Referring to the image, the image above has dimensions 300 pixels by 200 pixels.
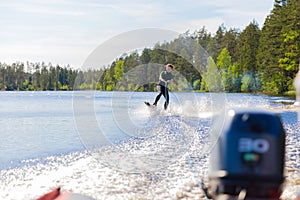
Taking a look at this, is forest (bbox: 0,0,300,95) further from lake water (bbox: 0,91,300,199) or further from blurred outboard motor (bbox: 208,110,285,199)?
blurred outboard motor (bbox: 208,110,285,199)

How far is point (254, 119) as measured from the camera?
1861 millimetres

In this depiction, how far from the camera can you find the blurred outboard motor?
182 centimetres

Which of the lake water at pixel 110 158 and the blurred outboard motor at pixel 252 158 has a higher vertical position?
the blurred outboard motor at pixel 252 158

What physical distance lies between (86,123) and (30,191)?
12.1ft

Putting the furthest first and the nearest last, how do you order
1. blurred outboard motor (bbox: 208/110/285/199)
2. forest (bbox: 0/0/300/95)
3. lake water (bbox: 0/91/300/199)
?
forest (bbox: 0/0/300/95)
lake water (bbox: 0/91/300/199)
blurred outboard motor (bbox: 208/110/285/199)

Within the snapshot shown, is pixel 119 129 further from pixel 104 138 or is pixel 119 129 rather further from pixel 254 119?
pixel 254 119

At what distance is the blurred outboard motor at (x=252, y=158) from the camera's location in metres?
1.82

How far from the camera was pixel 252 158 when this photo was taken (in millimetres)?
1827

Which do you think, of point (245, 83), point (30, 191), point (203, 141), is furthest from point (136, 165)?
point (245, 83)

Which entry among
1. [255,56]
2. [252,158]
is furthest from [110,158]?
[255,56]

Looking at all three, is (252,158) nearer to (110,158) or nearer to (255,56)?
(110,158)

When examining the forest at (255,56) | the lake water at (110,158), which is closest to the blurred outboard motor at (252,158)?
the lake water at (110,158)

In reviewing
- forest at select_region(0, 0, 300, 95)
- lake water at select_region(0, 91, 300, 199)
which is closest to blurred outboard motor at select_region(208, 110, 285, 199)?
lake water at select_region(0, 91, 300, 199)

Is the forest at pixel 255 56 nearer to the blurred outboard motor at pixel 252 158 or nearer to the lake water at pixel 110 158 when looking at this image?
the lake water at pixel 110 158
